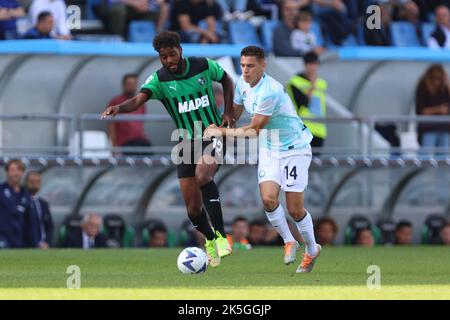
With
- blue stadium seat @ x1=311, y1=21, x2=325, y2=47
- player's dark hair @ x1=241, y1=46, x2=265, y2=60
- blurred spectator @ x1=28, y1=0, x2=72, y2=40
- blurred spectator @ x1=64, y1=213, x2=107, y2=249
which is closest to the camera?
player's dark hair @ x1=241, y1=46, x2=265, y2=60

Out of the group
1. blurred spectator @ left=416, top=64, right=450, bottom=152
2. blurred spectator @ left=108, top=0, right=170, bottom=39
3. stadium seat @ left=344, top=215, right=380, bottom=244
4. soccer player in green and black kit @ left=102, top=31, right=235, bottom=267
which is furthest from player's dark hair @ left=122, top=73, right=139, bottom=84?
soccer player in green and black kit @ left=102, top=31, right=235, bottom=267

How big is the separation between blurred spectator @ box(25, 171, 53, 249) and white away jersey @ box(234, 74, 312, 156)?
6.01 metres

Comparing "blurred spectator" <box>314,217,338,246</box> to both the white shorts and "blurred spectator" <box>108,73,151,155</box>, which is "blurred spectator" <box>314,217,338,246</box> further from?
the white shorts

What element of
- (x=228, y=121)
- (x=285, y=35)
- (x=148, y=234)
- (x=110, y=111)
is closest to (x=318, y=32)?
(x=285, y=35)

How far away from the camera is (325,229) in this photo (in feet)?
70.5

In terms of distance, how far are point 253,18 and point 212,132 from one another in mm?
12401

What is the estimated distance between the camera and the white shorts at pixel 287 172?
1440cm

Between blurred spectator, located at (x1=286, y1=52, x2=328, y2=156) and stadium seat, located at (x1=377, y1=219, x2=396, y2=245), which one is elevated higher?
blurred spectator, located at (x1=286, y1=52, x2=328, y2=156)

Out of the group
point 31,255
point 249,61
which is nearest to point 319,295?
point 249,61

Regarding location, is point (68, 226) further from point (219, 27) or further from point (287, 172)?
point (287, 172)

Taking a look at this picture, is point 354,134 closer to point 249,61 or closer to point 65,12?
point 65,12

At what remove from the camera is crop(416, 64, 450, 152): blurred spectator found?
22.5 metres

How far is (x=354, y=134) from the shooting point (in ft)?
74.5
